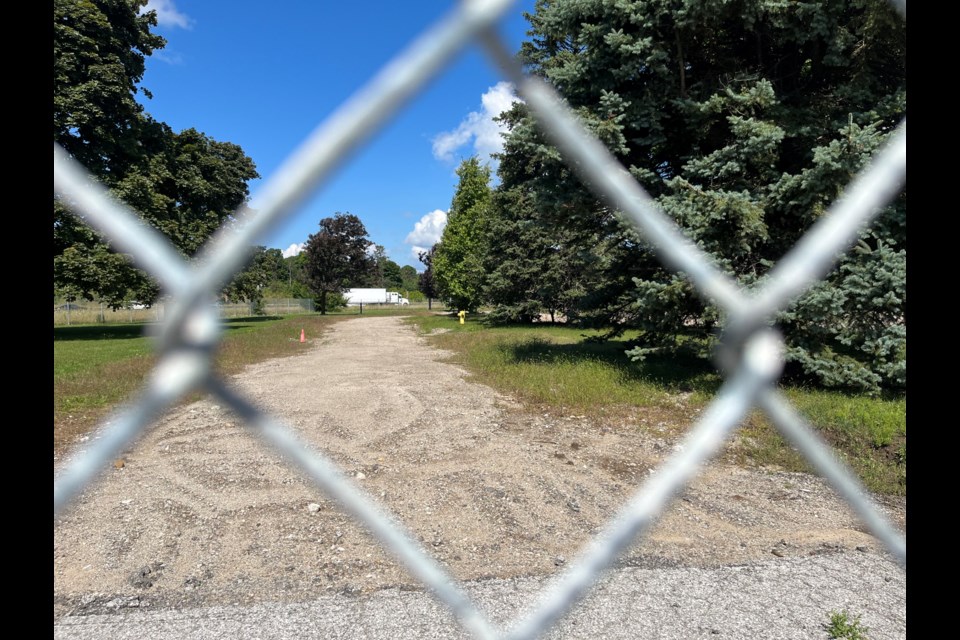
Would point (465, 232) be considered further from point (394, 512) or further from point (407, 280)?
point (407, 280)

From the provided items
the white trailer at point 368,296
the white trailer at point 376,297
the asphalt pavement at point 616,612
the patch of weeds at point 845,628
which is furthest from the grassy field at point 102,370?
the white trailer at point 376,297

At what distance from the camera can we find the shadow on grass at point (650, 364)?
19.2 ft

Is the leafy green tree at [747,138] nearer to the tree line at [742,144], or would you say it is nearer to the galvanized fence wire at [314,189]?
the tree line at [742,144]

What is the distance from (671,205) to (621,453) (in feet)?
8.79

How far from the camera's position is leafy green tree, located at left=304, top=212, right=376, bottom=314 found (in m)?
33.4

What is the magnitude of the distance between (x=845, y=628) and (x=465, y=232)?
73.0 feet

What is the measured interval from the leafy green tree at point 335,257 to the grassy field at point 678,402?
2726 centimetres

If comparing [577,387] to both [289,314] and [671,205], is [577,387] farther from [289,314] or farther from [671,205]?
[289,314]

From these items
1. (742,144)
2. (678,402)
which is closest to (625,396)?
(678,402)

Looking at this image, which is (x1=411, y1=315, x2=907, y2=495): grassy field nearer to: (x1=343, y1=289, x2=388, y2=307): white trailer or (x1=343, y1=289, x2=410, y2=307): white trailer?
(x1=343, y1=289, x2=388, y2=307): white trailer

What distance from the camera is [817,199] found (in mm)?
4660

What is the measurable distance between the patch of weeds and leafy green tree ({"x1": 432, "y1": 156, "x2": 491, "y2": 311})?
20.0 metres

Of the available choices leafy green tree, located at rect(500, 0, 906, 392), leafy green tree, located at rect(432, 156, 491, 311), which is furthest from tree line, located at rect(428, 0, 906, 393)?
leafy green tree, located at rect(432, 156, 491, 311)

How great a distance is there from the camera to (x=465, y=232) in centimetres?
2323
